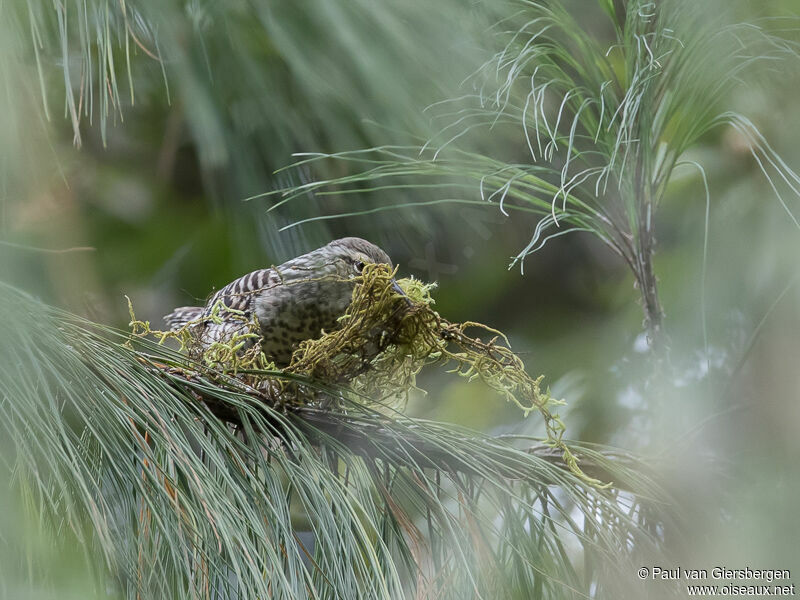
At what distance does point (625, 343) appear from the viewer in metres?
2.23

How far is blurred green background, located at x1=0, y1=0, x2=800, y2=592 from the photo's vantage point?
0.76 metres

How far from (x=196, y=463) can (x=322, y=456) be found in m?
0.21

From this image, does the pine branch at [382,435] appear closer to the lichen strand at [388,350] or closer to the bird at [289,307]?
the lichen strand at [388,350]

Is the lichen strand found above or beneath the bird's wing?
beneath

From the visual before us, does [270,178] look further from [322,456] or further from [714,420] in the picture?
[714,420]

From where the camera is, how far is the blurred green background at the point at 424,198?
0.76 metres

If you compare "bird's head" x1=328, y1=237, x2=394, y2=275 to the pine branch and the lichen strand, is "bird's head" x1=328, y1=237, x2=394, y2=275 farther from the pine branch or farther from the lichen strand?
the pine branch

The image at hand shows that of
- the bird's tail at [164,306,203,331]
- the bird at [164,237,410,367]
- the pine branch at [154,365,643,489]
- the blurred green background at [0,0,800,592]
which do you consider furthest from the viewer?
the bird's tail at [164,306,203,331]

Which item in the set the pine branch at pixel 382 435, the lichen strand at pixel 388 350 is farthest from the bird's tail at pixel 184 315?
the pine branch at pixel 382 435

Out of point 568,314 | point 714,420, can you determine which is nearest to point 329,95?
point 714,420

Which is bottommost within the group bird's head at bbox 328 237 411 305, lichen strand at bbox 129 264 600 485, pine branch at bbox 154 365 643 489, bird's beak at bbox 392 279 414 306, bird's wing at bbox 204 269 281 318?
pine branch at bbox 154 365 643 489

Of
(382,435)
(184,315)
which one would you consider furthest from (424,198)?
(184,315)

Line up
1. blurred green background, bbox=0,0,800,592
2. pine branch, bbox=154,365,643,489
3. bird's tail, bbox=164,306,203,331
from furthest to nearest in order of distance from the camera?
bird's tail, bbox=164,306,203,331 → pine branch, bbox=154,365,643,489 → blurred green background, bbox=0,0,800,592

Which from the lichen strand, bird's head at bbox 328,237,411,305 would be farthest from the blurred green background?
the lichen strand
